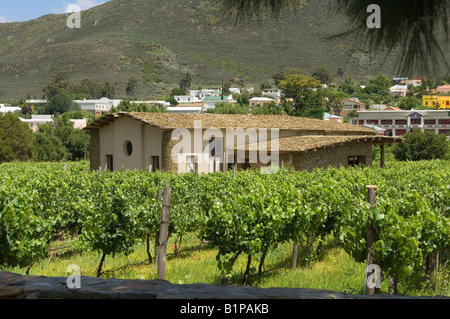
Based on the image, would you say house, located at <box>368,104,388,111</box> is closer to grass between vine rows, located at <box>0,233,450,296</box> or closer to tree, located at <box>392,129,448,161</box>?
tree, located at <box>392,129,448,161</box>

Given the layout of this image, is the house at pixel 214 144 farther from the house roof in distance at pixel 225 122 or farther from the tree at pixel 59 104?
the tree at pixel 59 104

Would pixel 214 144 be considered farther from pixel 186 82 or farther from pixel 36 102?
pixel 186 82

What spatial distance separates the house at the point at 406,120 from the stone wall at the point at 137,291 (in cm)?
7773

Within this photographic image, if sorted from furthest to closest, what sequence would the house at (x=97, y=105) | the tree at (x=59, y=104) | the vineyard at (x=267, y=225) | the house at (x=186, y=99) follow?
the house at (x=186, y=99) < the tree at (x=59, y=104) < the house at (x=97, y=105) < the vineyard at (x=267, y=225)

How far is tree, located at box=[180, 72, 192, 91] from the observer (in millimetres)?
A: 118438

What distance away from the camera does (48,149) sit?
50.6 metres

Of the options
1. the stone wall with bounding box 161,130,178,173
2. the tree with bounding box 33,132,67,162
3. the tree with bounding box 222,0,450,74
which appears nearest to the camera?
the tree with bounding box 222,0,450,74

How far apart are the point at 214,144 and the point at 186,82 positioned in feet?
310

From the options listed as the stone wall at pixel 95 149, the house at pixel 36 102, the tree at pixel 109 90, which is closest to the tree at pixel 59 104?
the house at pixel 36 102

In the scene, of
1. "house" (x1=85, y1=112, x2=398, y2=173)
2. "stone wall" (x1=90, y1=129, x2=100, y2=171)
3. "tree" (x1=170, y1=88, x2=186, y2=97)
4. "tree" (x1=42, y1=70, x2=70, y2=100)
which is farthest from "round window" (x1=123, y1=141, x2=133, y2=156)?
"tree" (x1=170, y1=88, x2=186, y2=97)

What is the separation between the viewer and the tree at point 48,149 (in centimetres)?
4972

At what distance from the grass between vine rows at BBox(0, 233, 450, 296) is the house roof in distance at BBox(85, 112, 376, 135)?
12.0 m

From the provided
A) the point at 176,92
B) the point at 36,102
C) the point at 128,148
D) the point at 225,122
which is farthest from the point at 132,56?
the point at 225,122

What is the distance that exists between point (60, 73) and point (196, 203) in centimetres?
10312
